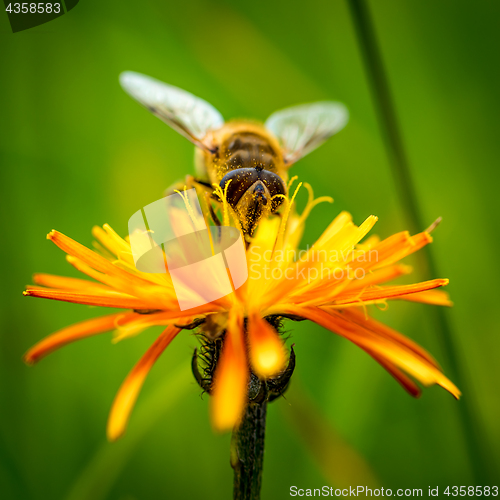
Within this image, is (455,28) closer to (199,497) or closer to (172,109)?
(172,109)

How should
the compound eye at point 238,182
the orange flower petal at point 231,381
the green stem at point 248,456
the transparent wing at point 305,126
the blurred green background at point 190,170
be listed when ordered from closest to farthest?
the orange flower petal at point 231,381 < the green stem at point 248,456 < the compound eye at point 238,182 < the blurred green background at point 190,170 < the transparent wing at point 305,126

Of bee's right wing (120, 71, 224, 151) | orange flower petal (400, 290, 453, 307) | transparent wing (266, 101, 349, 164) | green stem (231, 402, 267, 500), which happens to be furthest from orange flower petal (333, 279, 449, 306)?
transparent wing (266, 101, 349, 164)

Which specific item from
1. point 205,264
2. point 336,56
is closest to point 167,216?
point 205,264

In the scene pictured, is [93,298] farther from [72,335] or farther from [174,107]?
[174,107]

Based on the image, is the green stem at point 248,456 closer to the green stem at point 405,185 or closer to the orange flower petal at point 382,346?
the orange flower petal at point 382,346

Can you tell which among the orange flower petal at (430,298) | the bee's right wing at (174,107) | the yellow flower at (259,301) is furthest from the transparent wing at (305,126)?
the orange flower petal at (430,298)

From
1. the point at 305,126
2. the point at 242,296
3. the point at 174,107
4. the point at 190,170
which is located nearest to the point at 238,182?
the point at 242,296

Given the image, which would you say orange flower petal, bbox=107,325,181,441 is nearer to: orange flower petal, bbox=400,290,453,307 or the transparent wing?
orange flower petal, bbox=400,290,453,307
